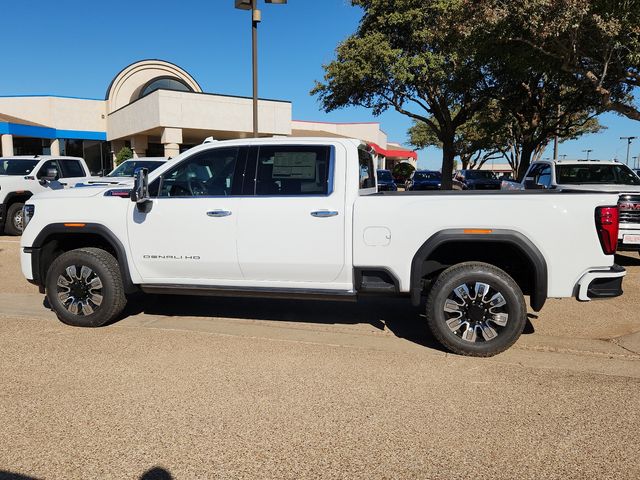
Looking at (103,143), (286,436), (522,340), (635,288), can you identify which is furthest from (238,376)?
(103,143)

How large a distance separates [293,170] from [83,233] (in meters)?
2.37

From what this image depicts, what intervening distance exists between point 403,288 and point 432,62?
17.1m

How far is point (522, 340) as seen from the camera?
5.17 m

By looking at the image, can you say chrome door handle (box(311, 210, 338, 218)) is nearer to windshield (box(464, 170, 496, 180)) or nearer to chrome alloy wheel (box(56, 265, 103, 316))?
chrome alloy wheel (box(56, 265, 103, 316))

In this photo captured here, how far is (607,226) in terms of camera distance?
13.9 feet

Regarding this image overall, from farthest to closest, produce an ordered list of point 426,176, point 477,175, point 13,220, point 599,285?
point 477,175 < point 426,176 < point 13,220 < point 599,285

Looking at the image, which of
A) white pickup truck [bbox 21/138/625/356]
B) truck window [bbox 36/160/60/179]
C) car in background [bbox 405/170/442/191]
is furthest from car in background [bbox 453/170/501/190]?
white pickup truck [bbox 21/138/625/356]

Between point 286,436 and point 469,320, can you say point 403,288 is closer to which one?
point 469,320

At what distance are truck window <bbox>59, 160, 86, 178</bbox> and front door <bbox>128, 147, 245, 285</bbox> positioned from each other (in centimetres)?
989

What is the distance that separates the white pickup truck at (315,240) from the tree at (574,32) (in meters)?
8.84

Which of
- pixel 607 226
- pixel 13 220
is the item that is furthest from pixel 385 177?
pixel 607 226

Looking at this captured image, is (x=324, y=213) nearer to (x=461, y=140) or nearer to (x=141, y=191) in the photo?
(x=141, y=191)

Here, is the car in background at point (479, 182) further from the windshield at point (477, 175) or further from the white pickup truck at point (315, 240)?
the white pickup truck at point (315, 240)

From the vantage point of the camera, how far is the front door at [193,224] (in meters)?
4.98
